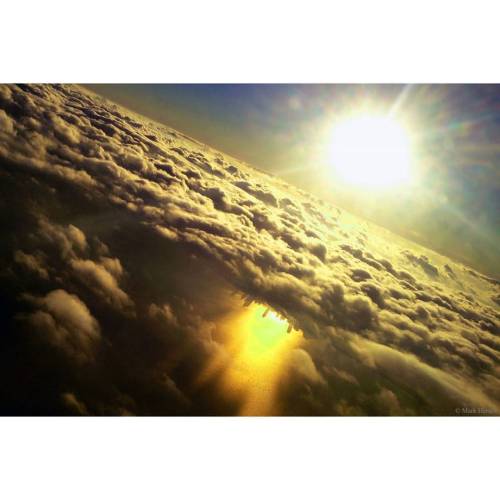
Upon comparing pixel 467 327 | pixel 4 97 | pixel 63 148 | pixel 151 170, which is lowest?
pixel 4 97

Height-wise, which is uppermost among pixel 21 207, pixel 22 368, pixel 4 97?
pixel 4 97

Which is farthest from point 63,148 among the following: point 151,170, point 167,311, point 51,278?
point 167,311

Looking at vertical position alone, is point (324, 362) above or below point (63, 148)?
below

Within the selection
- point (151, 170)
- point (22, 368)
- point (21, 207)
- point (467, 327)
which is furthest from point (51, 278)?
point (467, 327)

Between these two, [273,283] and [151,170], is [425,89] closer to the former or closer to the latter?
[273,283]

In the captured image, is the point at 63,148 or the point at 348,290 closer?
the point at 348,290

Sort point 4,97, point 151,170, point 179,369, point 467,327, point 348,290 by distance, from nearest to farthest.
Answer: point 179,369
point 4,97
point 467,327
point 348,290
point 151,170

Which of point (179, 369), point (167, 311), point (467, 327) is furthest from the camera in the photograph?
point (467, 327)

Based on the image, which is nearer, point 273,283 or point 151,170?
point 273,283

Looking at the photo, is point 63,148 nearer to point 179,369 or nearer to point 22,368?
point 22,368
